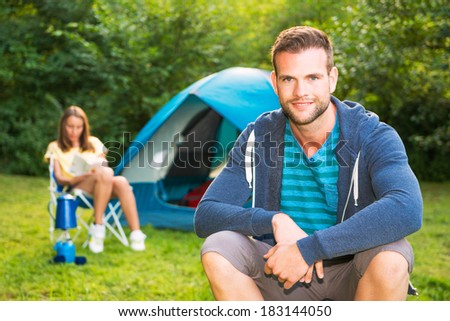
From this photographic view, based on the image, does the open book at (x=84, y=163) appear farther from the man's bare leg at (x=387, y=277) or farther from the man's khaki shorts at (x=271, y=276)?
the man's bare leg at (x=387, y=277)

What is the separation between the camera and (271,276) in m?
1.75

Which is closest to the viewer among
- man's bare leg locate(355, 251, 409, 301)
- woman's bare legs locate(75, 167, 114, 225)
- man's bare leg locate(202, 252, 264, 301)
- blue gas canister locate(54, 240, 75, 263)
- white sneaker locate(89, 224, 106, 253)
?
man's bare leg locate(355, 251, 409, 301)

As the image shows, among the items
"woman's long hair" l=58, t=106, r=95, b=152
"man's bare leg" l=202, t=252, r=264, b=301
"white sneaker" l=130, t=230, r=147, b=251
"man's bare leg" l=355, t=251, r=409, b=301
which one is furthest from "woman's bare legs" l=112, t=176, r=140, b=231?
"man's bare leg" l=355, t=251, r=409, b=301

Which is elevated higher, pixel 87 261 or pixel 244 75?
pixel 244 75

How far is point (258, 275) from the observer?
1.76m

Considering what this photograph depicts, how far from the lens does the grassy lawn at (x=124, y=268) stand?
113 inches

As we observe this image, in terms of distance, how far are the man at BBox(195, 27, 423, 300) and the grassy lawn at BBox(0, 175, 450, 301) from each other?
108cm

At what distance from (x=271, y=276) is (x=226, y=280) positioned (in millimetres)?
208

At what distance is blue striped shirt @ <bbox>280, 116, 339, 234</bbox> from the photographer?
1817 mm

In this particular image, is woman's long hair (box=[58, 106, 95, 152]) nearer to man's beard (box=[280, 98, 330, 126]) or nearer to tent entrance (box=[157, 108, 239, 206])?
tent entrance (box=[157, 108, 239, 206])

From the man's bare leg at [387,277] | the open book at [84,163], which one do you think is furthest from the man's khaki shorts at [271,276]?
the open book at [84,163]
